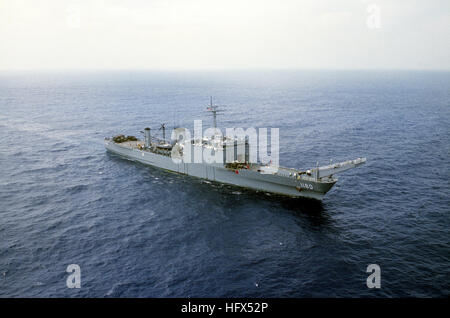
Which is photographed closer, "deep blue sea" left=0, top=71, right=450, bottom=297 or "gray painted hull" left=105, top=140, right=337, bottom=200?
"deep blue sea" left=0, top=71, right=450, bottom=297

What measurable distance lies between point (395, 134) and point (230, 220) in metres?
70.0

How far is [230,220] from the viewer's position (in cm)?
4838

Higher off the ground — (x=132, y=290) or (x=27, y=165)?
(x=27, y=165)

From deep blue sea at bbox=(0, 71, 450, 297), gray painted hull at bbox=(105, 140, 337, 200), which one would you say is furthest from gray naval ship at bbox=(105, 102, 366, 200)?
deep blue sea at bbox=(0, 71, 450, 297)

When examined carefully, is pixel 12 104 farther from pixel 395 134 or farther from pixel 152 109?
pixel 395 134

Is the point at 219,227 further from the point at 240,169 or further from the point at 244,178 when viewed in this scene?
the point at 240,169

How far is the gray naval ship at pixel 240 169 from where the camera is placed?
5353 centimetres

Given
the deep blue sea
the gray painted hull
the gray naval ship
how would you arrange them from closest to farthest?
the deep blue sea → the gray naval ship → the gray painted hull

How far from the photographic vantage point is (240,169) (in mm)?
60031

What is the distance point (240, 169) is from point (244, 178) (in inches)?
75.4

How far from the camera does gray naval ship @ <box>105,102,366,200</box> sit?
176ft

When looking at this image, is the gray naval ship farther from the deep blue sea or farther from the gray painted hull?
the deep blue sea

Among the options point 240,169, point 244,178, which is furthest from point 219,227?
point 240,169
